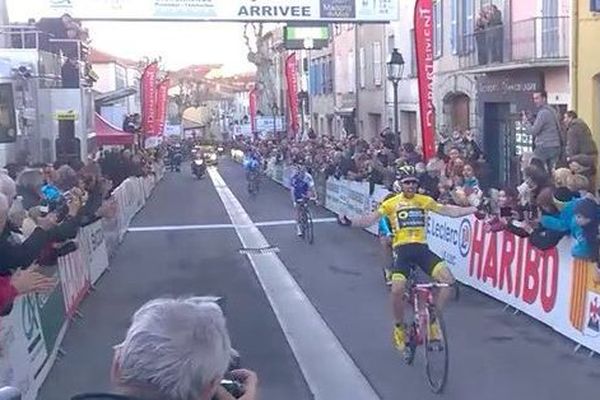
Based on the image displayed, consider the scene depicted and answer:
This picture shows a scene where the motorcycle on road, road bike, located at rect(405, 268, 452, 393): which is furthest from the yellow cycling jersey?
the motorcycle on road

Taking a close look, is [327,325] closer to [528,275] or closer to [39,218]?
[528,275]

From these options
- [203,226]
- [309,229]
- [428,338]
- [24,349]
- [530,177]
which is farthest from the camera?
[203,226]

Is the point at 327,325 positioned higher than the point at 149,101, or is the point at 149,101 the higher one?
the point at 149,101

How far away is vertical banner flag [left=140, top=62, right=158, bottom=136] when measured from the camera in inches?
1902

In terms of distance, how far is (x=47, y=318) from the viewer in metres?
10.5

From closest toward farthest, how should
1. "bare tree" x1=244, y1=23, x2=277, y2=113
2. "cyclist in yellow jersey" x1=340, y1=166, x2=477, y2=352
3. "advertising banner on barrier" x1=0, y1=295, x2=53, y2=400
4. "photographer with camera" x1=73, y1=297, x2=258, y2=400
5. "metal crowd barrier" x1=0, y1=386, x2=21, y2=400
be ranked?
1. "photographer with camera" x1=73, y1=297, x2=258, y2=400
2. "metal crowd barrier" x1=0, y1=386, x2=21, y2=400
3. "advertising banner on barrier" x1=0, y1=295, x2=53, y2=400
4. "cyclist in yellow jersey" x1=340, y1=166, x2=477, y2=352
5. "bare tree" x1=244, y1=23, x2=277, y2=113

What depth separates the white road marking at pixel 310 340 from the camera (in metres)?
9.50

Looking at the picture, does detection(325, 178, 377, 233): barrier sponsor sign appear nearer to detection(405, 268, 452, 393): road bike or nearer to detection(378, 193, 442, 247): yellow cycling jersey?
detection(378, 193, 442, 247): yellow cycling jersey

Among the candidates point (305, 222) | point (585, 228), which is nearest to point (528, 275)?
point (585, 228)

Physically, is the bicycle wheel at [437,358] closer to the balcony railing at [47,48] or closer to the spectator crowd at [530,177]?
the spectator crowd at [530,177]

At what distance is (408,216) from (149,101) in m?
39.1

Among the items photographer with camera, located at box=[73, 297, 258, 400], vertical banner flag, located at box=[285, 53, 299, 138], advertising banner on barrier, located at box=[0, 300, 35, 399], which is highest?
vertical banner flag, located at box=[285, 53, 299, 138]

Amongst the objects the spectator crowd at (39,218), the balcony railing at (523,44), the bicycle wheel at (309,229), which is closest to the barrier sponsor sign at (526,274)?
the bicycle wheel at (309,229)

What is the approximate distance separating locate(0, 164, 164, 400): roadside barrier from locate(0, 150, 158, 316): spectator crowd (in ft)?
1.27
